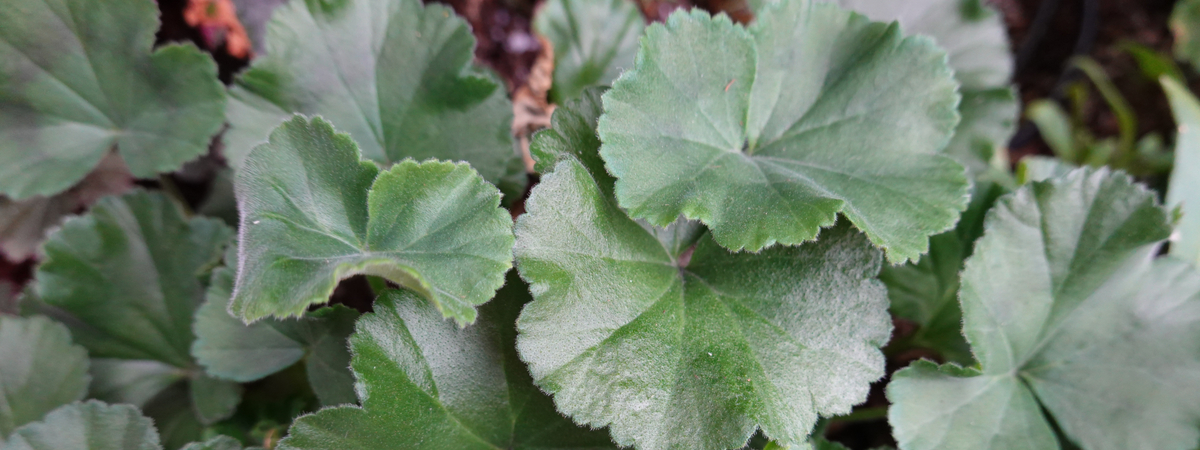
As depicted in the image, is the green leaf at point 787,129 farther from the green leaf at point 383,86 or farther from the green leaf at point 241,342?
the green leaf at point 241,342

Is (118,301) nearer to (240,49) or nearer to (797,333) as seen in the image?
(240,49)

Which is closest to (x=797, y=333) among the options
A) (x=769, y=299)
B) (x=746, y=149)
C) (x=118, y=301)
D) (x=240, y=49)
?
(x=769, y=299)

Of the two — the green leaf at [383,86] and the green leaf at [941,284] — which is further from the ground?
the green leaf at [383,86]

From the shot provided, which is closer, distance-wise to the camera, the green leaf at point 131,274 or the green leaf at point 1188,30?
the green leaf at point 131,274

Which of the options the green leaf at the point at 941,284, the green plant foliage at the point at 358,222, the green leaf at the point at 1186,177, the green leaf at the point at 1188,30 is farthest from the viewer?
the green leaf at the point at 1188,30

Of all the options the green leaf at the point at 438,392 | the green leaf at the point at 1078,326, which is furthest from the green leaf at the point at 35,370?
the green leaf at the point at 1078,326

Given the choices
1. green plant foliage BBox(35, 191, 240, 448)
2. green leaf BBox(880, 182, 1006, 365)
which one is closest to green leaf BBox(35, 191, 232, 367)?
green plant foliage BBox(35, 191, 240, 448)
